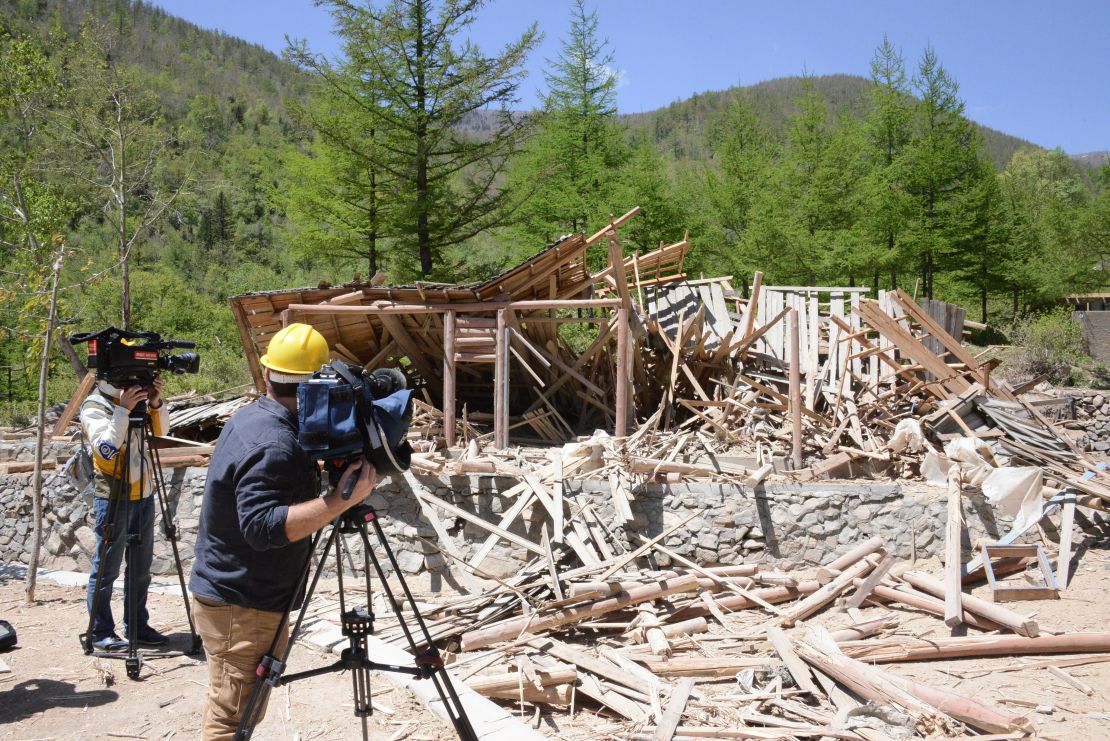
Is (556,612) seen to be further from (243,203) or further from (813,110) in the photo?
(243,203)

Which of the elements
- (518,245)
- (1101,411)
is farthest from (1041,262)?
(518,245)

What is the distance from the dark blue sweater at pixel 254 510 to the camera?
2764mm

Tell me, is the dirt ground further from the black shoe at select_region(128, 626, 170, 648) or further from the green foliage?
the green foliage

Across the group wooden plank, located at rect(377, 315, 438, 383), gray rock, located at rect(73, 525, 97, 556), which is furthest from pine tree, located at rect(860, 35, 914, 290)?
gray rock, located at rect(73, 525, 97, 556)

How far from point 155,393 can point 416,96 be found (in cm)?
1260

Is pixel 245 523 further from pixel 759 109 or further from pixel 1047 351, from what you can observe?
pixel 759 109

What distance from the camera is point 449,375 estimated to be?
1028 cm

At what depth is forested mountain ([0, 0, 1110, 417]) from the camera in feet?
37.5

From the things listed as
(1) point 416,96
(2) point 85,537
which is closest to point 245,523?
(2) point 85,537

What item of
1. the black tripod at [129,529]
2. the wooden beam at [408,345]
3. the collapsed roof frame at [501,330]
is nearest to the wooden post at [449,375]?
the collapsed roof frame at [501,330]

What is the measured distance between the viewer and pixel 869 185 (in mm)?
22469

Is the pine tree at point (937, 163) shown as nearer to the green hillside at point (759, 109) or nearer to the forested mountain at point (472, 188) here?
the forested mountain at point (472, 188)

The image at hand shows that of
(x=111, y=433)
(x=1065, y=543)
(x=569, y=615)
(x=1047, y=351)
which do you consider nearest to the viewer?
(x=111, y=433)

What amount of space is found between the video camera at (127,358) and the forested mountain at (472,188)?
309 cm
